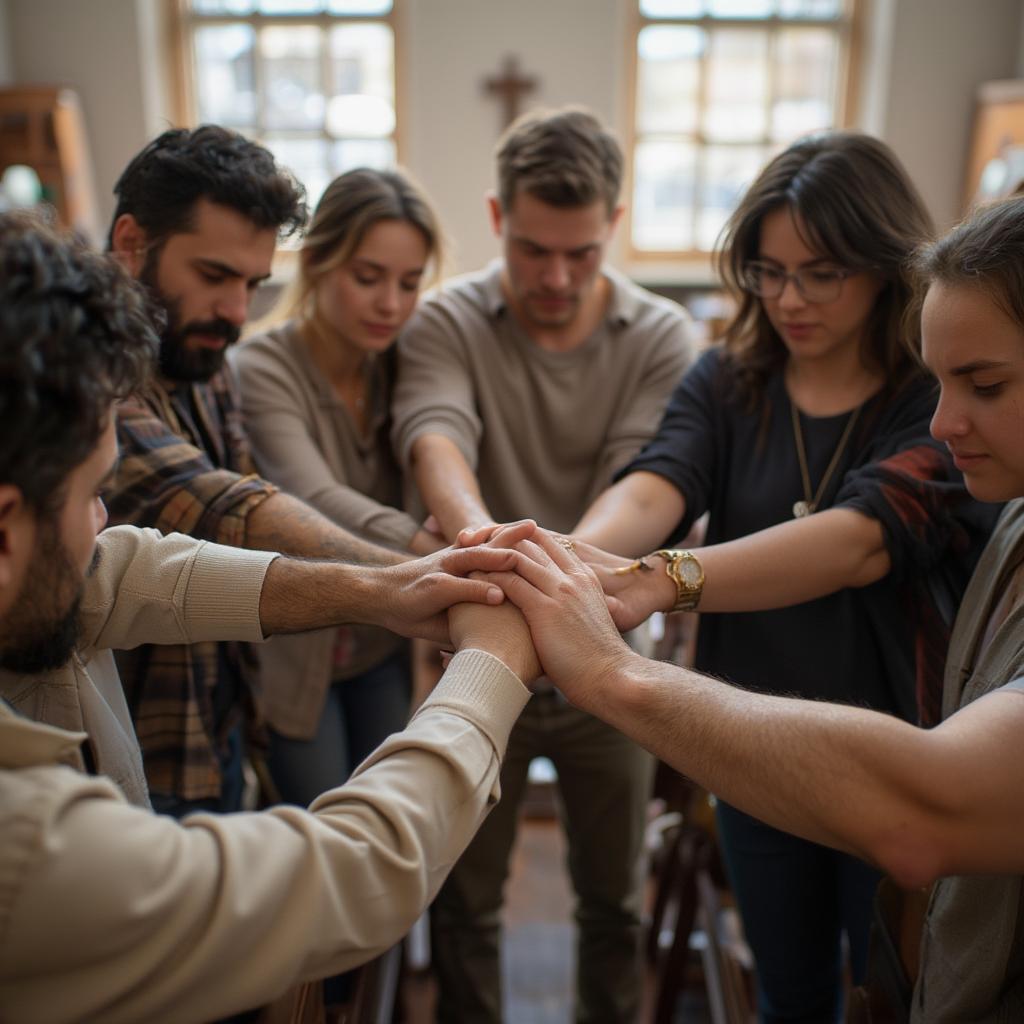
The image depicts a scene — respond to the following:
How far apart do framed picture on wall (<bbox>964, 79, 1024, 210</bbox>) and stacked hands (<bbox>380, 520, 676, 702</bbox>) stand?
3.98 metres

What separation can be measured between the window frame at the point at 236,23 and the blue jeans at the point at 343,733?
160 inches

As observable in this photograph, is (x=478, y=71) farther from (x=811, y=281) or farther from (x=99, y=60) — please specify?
(x=811, y=281)

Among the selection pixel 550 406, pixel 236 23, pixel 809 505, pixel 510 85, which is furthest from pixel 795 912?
pixel 236 23

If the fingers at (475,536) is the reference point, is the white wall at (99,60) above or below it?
above

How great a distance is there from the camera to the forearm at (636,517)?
61.7 inches

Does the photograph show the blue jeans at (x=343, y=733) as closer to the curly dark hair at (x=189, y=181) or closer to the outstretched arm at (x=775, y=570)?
the outstretched arm at (x=775, y=570)

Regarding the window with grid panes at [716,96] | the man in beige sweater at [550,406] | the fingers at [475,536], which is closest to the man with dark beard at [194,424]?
the fingers at [475,536]

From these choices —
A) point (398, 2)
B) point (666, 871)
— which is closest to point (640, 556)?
point (666, 871)

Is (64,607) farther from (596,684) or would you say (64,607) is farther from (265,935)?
(596,684)

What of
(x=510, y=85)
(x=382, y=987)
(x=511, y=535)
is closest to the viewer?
(x=511, y=535)

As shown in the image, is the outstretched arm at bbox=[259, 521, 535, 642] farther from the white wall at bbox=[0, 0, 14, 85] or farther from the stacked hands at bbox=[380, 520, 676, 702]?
the white wall at bbox=[0, 0, 14, 85]

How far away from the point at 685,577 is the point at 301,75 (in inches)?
195

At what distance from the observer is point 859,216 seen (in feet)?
4.79

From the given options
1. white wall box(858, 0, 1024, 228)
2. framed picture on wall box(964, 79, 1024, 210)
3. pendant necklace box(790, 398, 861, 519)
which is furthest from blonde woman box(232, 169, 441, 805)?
white wall box(858, 0, 1024, 228)
